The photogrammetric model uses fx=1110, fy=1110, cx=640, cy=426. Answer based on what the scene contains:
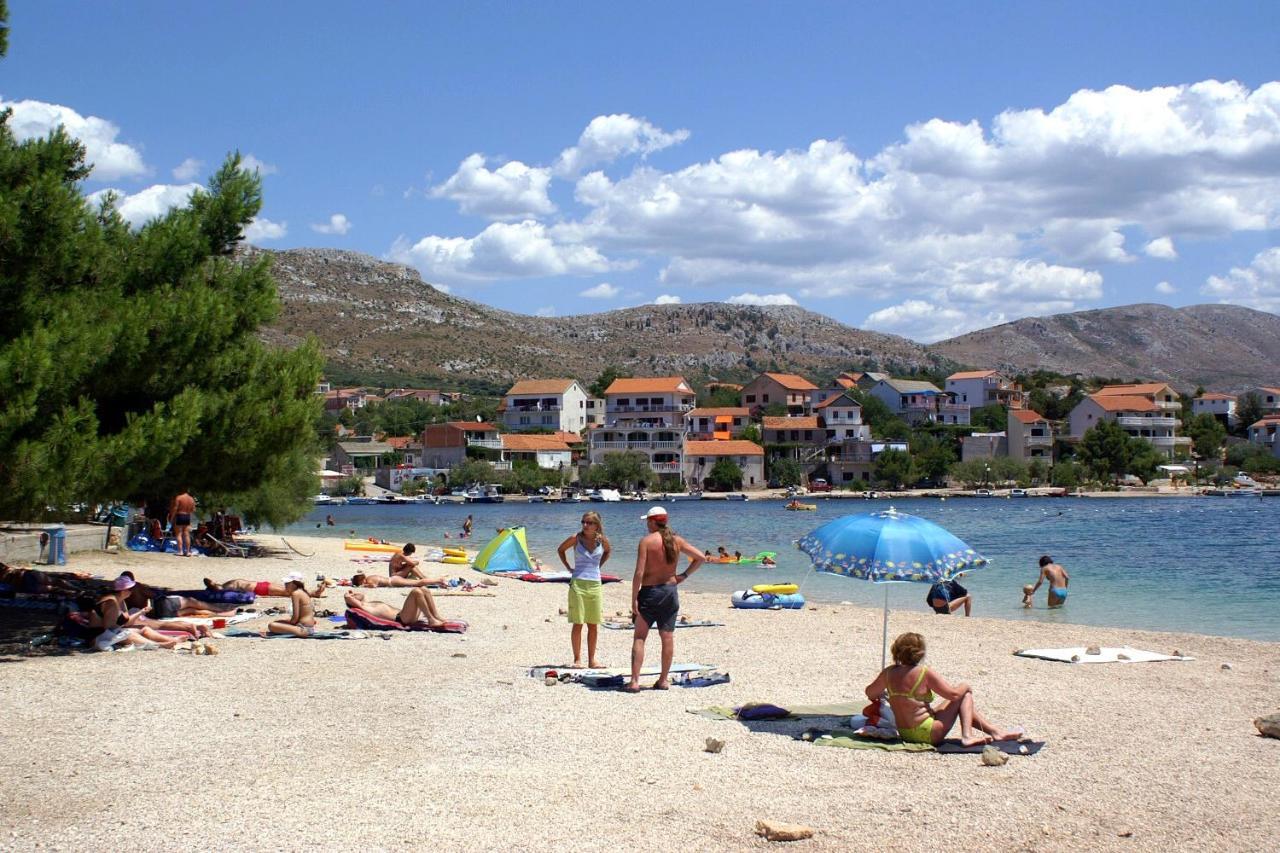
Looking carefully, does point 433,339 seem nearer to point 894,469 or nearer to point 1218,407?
point 894,469

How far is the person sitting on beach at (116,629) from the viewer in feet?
40.0

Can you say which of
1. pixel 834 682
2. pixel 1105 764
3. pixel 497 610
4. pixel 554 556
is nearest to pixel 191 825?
pixel 1105 764

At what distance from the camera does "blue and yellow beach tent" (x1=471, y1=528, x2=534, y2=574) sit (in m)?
26.5

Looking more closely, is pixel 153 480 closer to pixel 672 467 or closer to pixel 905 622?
pixel 905 622

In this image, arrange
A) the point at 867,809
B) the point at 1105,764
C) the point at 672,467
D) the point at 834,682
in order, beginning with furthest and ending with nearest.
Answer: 1. the point at 672,467
2. the point at 834,682
3. the point at 1105,764
4. the point at 867,809

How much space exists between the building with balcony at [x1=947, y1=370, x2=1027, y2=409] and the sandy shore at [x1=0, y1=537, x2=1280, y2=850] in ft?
371

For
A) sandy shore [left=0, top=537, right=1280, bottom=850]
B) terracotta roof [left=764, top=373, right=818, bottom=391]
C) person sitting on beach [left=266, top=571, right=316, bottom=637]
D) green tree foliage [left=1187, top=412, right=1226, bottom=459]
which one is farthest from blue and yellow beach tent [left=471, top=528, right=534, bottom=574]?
green tree foliage [left=1187, top=412, right=1226, bottom=459]

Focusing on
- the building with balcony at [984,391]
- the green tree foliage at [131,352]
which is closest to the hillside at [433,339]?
the building with balcony at [984,391]

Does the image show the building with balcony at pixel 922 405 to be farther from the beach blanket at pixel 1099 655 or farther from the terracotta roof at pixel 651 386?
the beach blanket at pixel 1099 655

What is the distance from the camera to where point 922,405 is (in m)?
120

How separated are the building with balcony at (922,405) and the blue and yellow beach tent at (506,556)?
9610 centimetres

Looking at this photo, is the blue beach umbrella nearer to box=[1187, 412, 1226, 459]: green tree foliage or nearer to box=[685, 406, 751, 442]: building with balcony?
box=[685, 406, 751, 442]: building with balcony

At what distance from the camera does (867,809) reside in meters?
6.64

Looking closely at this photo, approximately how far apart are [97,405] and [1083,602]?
20.5 metres
